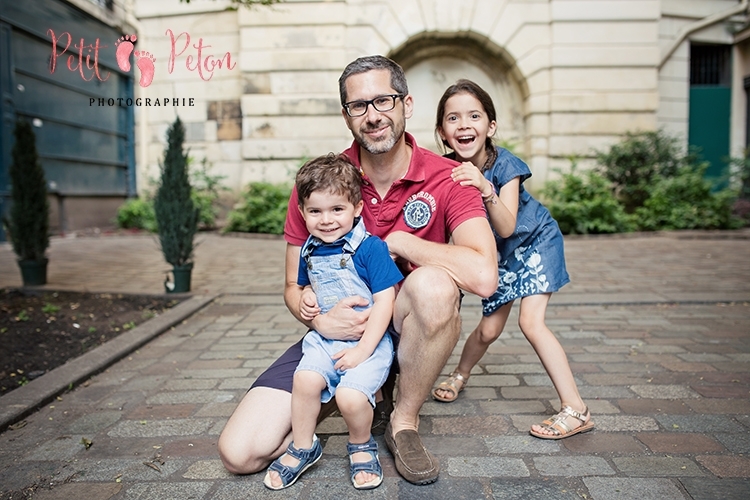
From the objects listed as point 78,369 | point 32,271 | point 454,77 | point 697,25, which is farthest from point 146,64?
point 697,25

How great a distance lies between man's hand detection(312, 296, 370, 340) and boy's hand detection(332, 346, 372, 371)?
A: 0.28 feet

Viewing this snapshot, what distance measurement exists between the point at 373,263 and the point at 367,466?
2.55 ft

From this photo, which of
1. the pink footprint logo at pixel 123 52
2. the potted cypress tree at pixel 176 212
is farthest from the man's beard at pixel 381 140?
the pink footprint logo at pixel 123 52

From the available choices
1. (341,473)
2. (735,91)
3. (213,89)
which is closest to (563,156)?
(735,91)

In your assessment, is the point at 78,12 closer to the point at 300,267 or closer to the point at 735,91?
the point at 300,267

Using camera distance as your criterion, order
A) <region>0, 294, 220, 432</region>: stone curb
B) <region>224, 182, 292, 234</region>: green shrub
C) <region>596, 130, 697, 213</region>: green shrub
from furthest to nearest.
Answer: <region>596, 130, 697, 213</region>: green shrub → <region>224, 182, 292, 234</region>: green shrub → <region>0, 294, 220, 432</region>: stone curb

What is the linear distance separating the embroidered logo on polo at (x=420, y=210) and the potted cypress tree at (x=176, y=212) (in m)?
3.71

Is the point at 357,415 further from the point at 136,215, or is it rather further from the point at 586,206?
the point at 136,215

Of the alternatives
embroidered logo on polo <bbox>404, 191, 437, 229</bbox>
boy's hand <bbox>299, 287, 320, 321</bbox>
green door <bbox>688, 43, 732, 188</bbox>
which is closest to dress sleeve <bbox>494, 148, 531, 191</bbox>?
embroidered logo on polo <bbox>404, 191, 437, 229</bbox>

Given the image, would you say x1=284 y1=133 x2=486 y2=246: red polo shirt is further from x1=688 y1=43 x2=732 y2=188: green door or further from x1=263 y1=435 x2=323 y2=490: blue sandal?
x1=688 y1=43 x2=732 y2=188: green door

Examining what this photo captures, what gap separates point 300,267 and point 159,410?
1.17 meters

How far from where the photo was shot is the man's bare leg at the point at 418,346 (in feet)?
7.75

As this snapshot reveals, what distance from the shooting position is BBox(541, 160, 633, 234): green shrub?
10.1m

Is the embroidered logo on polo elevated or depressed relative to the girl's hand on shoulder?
depressed
